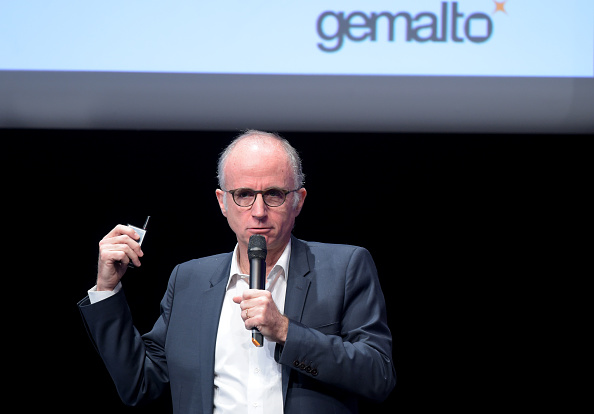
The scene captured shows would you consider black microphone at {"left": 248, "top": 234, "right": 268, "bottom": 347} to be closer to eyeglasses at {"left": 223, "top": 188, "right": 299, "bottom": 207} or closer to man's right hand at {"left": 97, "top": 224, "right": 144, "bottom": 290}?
eyeglasses at {"left": 223, "top": 188, "right": 299, "bottom": 207}

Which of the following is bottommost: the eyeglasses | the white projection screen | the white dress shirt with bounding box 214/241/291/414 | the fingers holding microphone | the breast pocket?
the white dress shirt with bounding box 214/241/291/414

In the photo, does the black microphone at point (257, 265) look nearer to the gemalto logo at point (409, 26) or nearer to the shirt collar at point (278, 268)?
the shirt collar at point (278, 268)

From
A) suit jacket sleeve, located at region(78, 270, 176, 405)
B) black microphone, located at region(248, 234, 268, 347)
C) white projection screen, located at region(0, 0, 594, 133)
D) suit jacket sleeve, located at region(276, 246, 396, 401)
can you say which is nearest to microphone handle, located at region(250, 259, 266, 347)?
black microphone, located at region(248, 234, 268, 347)

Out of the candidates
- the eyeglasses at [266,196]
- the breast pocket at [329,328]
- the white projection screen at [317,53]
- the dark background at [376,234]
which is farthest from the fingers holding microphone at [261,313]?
the dark background at [376,234]

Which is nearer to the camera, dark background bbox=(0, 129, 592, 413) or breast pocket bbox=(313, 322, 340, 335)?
breast pocket bbox=(313, 322, 340, 335)

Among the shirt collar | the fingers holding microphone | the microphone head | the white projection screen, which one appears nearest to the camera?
the fingers holding microphone

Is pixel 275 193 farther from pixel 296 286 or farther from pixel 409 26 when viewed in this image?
pixel 409 26

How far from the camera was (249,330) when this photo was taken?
157cm

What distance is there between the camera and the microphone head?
4.70ft

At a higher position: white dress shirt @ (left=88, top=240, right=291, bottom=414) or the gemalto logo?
the gemalto logo

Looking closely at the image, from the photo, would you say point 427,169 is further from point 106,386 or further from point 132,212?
point 106,386

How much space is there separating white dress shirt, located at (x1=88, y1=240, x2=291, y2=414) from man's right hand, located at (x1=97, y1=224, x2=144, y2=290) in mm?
51

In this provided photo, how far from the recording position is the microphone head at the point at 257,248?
1432 mm

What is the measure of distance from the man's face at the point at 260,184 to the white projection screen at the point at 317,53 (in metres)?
0.99
